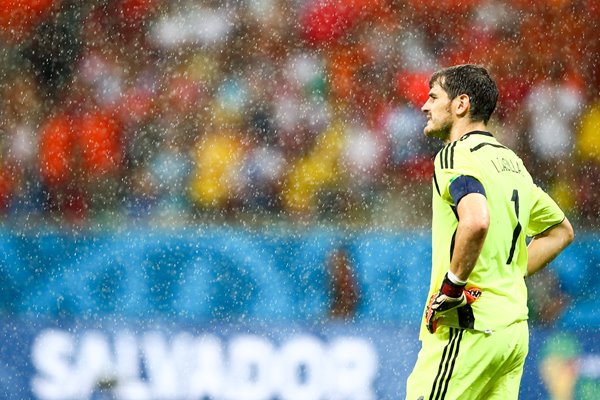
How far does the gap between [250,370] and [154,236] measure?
0.64 m

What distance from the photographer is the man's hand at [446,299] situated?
258 centimetres

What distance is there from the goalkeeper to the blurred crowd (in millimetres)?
1669

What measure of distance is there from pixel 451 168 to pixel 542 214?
1.60 ft

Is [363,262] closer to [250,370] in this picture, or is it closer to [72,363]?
[250,370]

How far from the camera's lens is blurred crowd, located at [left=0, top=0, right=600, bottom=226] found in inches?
174

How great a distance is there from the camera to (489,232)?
8.73 feet

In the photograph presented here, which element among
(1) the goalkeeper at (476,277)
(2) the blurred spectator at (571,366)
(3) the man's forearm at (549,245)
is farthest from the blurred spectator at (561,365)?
(1) the goalkeeper at (476,277)

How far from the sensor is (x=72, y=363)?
14.5 feet

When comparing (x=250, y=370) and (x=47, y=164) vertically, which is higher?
(x=47, y=164)

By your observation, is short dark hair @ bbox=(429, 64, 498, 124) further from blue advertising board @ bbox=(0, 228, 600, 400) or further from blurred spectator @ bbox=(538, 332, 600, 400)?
blurred spectator @ bbox=(538, 332, 600, 400)

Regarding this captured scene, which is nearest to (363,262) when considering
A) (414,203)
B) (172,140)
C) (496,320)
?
(414,203)

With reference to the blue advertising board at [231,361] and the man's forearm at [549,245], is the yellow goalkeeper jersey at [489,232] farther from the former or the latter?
the blue advertising board at [231,361]

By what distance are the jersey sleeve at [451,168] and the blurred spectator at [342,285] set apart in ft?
5.58

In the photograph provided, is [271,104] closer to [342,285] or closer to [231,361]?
[342,285]
